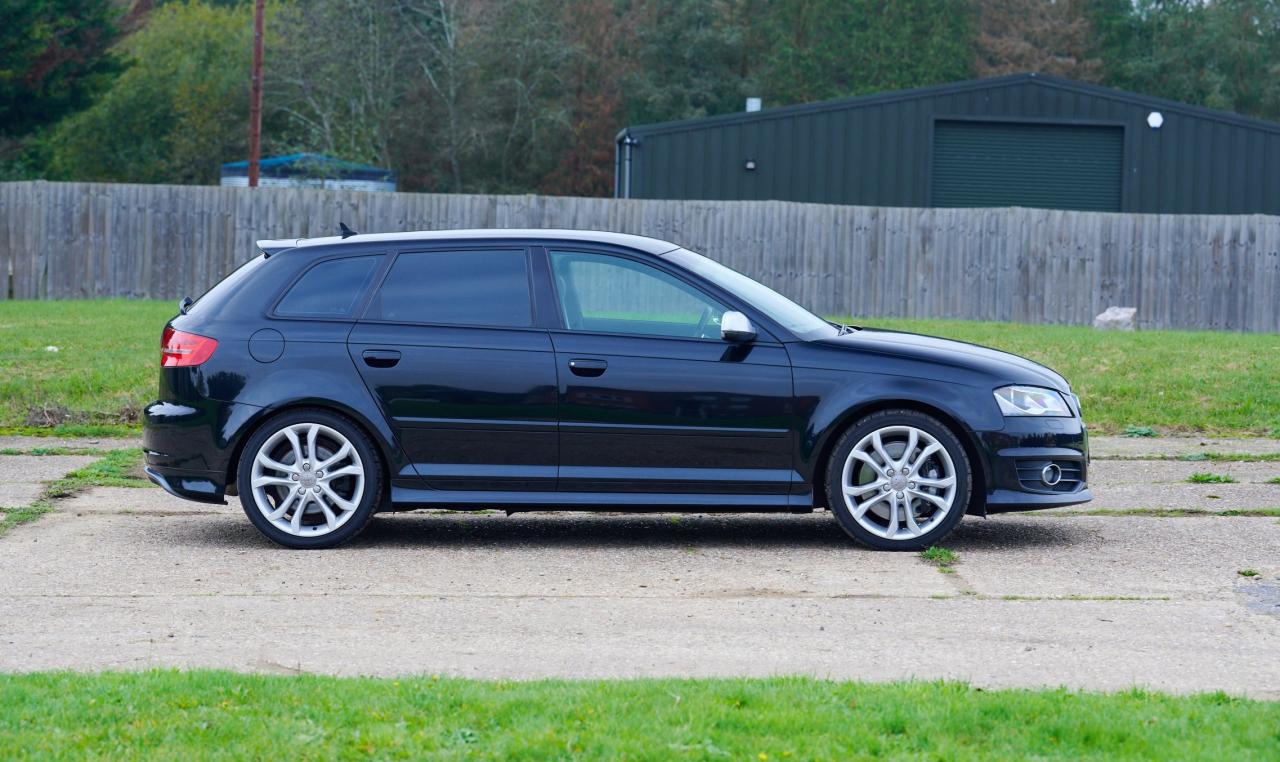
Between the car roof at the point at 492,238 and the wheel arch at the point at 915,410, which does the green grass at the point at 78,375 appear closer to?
the car roof at the point at 492,238

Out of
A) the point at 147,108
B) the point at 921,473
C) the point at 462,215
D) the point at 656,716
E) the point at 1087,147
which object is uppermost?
the point at 147,108

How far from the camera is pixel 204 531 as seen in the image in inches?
332

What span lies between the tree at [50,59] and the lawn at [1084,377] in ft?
68.5

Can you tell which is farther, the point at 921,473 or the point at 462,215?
the point at 462,215

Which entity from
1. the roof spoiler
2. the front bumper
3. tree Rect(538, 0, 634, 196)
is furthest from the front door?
tree Rect(538, 0, 634, 196)

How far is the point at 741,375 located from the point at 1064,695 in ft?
10.5

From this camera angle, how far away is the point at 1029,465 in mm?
7742

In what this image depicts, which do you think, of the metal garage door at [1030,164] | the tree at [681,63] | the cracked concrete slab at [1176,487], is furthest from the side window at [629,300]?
the tree at [681,63]

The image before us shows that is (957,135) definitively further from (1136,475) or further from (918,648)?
(918,648)

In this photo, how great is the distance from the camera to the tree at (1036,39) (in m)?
55.2

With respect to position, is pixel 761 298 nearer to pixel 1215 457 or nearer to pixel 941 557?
pixel 941 557

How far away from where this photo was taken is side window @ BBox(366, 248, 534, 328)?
26.1ft

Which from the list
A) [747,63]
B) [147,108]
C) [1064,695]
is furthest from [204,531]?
[747,63]

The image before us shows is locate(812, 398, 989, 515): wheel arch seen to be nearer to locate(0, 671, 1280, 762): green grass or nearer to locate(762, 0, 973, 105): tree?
locate(0, 671, 1280, 762): green grass
